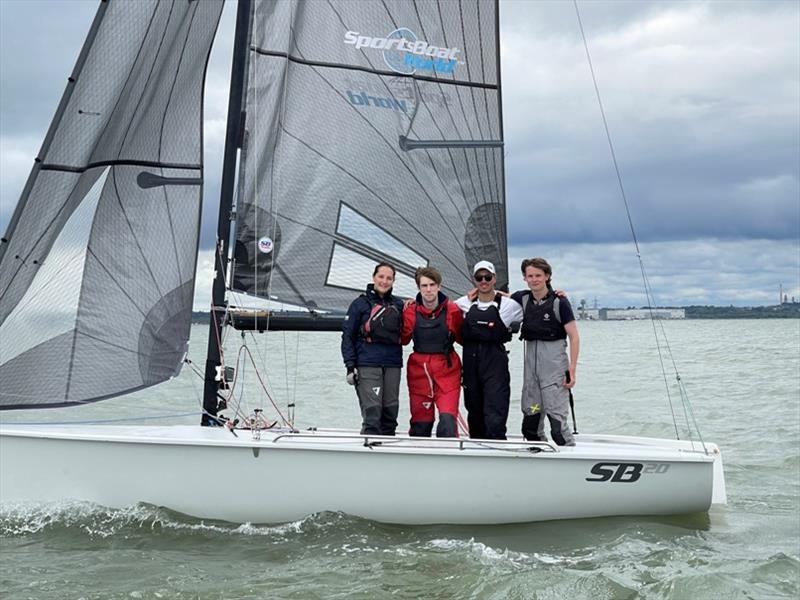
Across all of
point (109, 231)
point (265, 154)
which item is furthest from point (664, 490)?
point (109, 231)

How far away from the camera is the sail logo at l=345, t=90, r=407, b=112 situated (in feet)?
18.9

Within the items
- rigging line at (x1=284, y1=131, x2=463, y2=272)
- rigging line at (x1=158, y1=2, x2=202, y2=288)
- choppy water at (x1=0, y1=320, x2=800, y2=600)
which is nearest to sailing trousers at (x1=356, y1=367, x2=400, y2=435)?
choppy water at (x1=0, y1=320, x2=800, y2=600)

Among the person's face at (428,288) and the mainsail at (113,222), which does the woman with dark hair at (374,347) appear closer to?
the person's face at (428,288)

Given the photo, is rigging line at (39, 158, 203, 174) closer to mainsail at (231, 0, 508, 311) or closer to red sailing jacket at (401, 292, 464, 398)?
mainsail at (231, 0, 508, 311)

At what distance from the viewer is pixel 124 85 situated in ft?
16.9

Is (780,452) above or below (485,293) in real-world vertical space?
below

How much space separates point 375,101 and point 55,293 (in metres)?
2.27

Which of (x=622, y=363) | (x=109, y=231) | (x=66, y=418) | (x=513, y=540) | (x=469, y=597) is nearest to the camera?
(x=469, y=597)

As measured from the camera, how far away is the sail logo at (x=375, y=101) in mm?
5773

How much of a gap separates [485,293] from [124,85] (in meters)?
2.35

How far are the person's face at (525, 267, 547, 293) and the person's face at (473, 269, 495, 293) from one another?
0.65 feet

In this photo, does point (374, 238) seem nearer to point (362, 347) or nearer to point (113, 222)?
point (362, 347)

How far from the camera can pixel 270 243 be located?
18.3ft

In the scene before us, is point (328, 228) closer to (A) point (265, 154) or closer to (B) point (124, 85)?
(A) point (265, 154)
